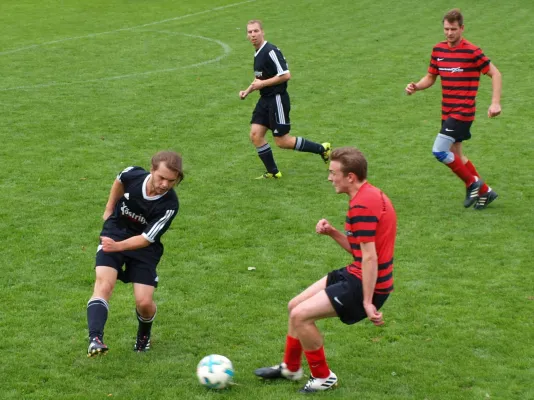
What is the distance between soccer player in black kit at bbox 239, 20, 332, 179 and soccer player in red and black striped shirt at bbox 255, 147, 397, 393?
6.14 m

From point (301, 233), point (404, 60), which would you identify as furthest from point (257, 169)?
point (404, 60)

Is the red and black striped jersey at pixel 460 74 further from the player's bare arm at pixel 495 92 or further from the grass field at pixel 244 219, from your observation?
the grass field at pixel 244 219

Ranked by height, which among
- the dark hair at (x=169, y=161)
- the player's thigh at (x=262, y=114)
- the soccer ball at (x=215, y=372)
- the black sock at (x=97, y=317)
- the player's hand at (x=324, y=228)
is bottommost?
the soccer ball at (x=215, y=372)

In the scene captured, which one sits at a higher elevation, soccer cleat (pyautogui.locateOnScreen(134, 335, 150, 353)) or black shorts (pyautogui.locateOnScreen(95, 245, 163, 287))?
black shorts (pyautogui.locateOnScreen(95, 245, 163, 287))

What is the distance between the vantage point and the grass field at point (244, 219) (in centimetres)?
743

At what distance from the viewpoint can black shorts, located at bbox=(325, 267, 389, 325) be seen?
662 cm

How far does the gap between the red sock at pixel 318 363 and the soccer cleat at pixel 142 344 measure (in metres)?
1.59

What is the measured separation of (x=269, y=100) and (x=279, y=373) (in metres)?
6.50

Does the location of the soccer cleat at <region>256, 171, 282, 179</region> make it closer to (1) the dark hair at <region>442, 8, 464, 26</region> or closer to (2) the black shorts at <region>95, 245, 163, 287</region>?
(1) the dark hair at <region>442, 8, 464, 26</region>

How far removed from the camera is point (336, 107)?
17406 millimetres

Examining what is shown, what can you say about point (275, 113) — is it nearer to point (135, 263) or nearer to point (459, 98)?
point (459, 98)

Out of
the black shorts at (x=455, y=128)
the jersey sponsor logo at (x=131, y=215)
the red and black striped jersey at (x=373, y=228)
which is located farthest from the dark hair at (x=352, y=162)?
the black shorts at (x=455, y=128)

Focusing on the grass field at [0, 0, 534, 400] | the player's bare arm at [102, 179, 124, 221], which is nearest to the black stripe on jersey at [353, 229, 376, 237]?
the grass field at [0, 0, 534, 400]

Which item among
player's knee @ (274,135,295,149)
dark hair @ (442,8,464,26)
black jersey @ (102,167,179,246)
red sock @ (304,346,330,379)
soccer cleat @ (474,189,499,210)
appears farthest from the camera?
player's knee @ (274,135,295,149)
